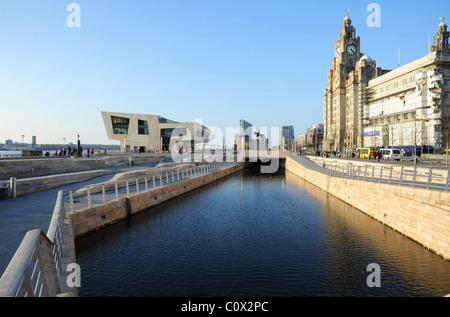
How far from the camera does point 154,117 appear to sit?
93.3m

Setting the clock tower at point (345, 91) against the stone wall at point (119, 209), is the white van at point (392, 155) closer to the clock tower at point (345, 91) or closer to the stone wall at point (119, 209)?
the stone wall at point (119, 209)

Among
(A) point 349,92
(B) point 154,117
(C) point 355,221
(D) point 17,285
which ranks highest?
(A) point 349,92

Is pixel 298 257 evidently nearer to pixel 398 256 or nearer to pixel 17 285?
pixel 398 256

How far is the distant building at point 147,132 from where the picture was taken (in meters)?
88.6

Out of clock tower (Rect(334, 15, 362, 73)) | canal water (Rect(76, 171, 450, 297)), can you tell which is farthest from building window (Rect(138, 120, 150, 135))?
clock tower (Rect(334, 15, 362, 73))

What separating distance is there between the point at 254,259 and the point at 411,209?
343 inches

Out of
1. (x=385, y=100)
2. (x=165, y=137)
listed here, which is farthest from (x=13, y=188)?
(x=385, y=100)

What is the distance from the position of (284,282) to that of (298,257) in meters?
2.79

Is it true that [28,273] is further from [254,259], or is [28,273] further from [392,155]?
[392,155]

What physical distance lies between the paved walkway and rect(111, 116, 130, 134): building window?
7317 cm

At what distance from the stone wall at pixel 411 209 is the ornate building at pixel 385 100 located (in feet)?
121

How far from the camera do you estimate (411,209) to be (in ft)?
52.2
